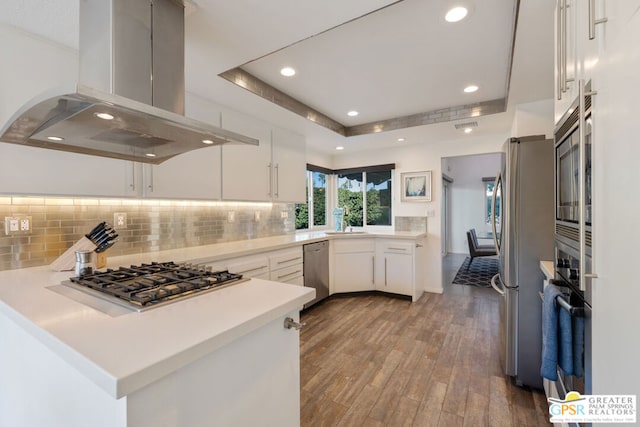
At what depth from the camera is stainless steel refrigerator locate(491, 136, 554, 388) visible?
1894 mm

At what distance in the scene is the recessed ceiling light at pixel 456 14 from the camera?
5.29 ft

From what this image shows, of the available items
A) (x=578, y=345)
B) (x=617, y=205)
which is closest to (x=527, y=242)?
(x=578, y=345)

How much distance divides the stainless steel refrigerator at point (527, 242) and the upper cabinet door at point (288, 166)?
2.30m

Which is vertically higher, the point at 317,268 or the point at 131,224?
the point at 131,224

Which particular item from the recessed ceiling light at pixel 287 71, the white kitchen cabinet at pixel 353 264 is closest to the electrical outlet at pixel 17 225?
the recessed ceiling light at pixel 287 71

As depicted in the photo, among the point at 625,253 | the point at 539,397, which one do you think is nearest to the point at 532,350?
the point at 539,397

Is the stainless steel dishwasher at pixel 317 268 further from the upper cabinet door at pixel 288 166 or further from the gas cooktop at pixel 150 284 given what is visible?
the gas cooktop at pixel 150 284

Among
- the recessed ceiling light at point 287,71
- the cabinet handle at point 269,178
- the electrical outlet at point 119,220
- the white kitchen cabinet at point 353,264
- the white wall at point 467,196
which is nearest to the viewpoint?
the electrical outlet at point 119,220

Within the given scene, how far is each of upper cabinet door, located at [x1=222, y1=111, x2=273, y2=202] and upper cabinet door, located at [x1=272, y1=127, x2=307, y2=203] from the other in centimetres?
11

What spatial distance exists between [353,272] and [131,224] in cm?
275

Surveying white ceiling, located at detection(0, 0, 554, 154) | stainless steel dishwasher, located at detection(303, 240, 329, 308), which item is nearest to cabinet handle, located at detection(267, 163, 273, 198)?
white ceiling, located at detection(0, 0, 554, 154)

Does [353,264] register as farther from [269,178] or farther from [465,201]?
[465,201]

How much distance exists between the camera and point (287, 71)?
2.36 m

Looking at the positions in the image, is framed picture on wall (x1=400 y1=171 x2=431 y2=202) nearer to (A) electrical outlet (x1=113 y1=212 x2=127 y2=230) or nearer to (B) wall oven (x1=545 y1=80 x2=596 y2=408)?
→ (B) wall oven (x1=545 y1=80 x2=596 y2=408)
